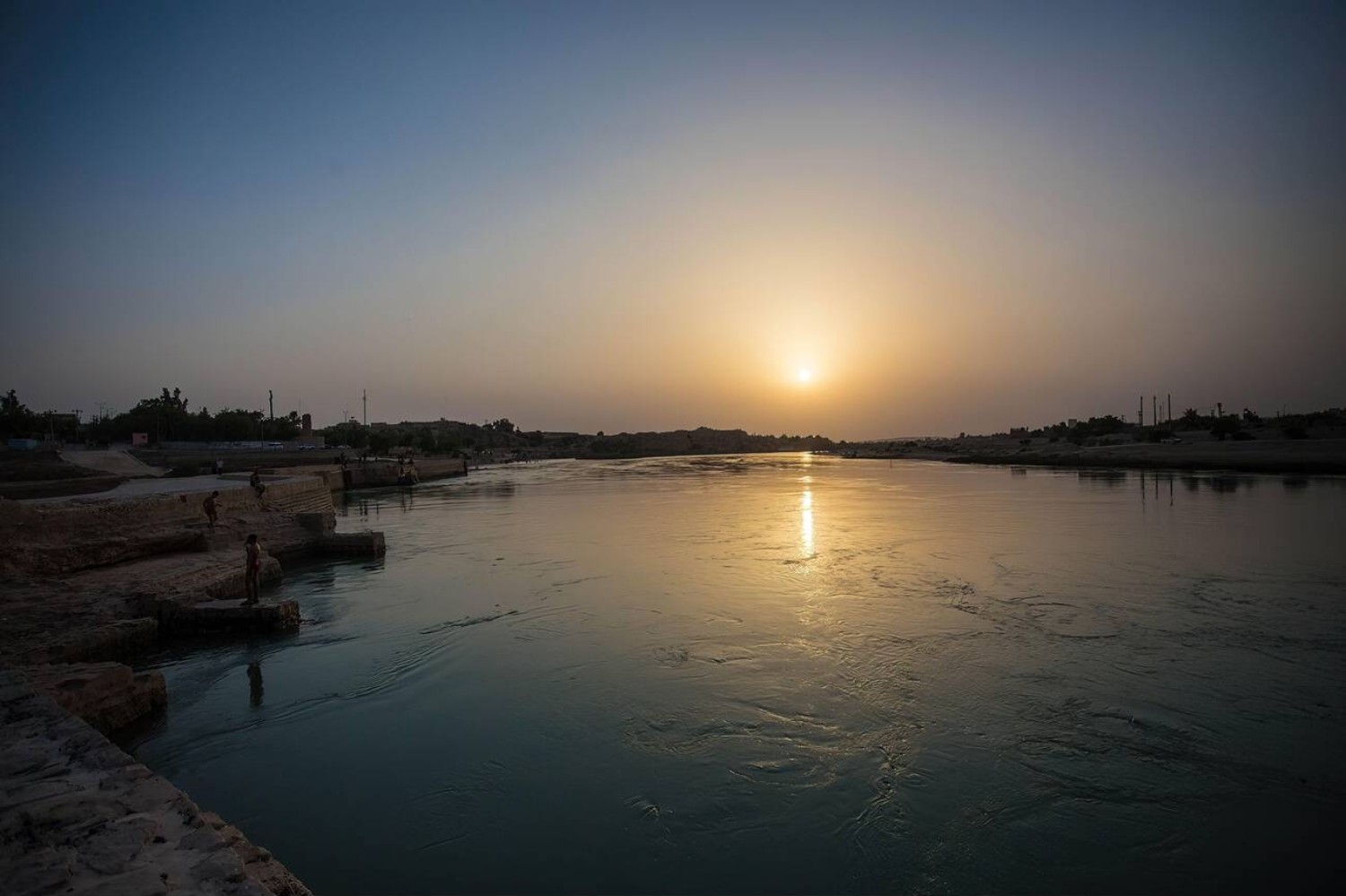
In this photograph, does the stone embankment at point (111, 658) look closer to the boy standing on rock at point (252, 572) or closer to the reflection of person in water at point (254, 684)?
the boy standing on rock at point (252, 572)

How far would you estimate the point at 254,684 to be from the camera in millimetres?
8258

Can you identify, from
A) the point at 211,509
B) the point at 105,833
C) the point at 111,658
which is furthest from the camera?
the point at 211,509

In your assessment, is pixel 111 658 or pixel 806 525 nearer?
pixel 111 658

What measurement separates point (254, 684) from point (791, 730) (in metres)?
6.69

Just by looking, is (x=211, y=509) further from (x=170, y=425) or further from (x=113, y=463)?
(x=170, y=425)

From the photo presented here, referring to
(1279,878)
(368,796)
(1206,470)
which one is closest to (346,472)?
(368,796)

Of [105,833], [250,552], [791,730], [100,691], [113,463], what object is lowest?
[791,730]

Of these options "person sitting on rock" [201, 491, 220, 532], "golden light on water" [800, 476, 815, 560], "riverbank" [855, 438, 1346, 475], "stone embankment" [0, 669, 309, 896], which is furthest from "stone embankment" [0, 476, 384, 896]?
"riverbank" [855, 438, 1346, 475]

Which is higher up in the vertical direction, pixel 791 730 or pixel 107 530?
pixel 107 530

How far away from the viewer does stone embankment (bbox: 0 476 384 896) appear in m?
3.22

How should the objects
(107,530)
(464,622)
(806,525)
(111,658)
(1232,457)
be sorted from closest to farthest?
(111,658)
(464,622)
(107,530)
(806,525)
(1232,457)

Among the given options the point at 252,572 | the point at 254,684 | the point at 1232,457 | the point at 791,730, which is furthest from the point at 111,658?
the point at 1232,457

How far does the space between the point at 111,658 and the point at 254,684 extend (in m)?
2.64

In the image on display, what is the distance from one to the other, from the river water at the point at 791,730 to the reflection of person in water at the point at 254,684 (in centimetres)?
6
